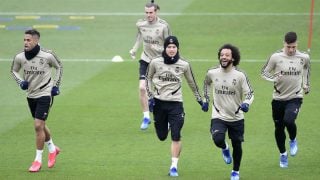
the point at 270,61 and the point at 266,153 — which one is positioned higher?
the point at 270,61

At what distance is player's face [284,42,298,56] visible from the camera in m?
16.9

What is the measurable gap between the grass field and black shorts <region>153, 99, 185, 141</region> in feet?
2.64

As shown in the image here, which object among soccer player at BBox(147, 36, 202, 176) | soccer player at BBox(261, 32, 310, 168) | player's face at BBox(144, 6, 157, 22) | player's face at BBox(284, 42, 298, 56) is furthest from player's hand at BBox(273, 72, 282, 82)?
player's face at BBox(144, 6, 157, 22)

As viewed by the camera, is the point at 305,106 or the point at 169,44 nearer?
the point at 169,44

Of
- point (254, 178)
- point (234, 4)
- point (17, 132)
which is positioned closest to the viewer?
point (254, 178)

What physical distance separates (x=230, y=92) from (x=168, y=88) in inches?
58.8

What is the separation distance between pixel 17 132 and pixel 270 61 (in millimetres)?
6631

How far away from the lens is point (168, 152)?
61.3ft

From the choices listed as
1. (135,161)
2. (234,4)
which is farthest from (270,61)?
(234,4)

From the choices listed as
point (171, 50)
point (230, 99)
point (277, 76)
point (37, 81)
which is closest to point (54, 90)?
point (37, 81)

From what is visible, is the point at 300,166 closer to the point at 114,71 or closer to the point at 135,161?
the point at 135,161

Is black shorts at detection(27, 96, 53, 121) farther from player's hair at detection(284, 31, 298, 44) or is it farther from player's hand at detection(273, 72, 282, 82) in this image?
player's hair at detection(284, 31, 298, 44)

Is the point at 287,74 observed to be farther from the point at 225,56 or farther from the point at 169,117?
the point at 169,117

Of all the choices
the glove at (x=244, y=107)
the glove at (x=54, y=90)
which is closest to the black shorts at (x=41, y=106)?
the glove at (x=54, y=90)
